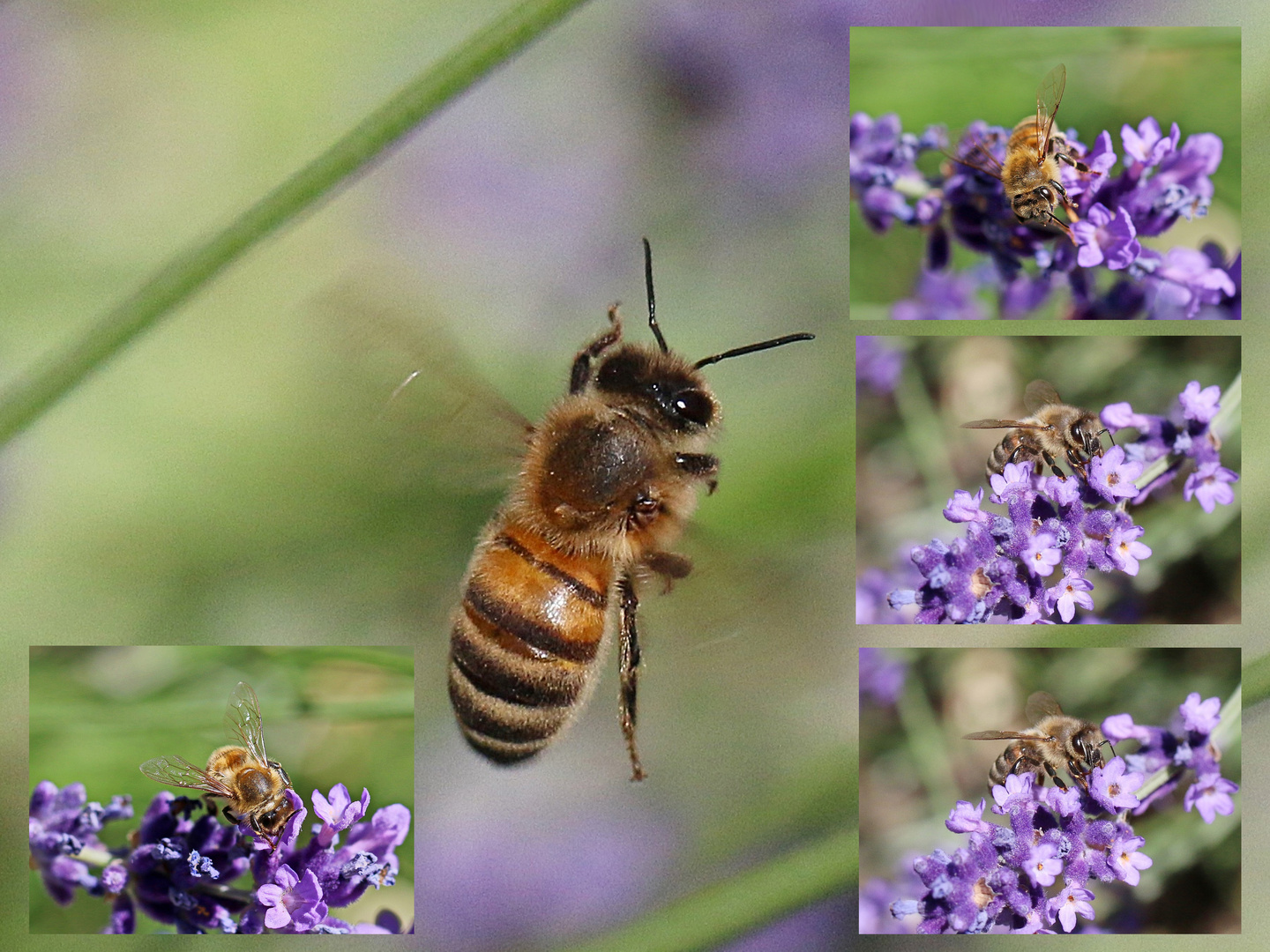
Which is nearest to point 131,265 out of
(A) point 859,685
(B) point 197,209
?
(B) point 197,209

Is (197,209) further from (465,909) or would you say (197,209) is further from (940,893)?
(940,893)

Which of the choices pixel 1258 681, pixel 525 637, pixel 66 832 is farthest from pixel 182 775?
pixel 1258 681

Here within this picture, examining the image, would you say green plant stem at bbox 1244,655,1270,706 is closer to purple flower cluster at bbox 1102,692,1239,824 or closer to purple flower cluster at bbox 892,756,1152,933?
purple flower cluster at bbox 1102,692,1239,824

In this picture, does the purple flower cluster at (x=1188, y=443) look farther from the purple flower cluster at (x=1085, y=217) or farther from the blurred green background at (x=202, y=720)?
the blurred green background at (x=202, y=720)

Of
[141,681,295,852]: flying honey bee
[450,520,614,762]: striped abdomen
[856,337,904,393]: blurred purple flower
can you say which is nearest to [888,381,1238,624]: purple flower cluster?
[856,337,904,393]: blurred purple flower

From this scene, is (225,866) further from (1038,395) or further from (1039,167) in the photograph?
(1039,167)

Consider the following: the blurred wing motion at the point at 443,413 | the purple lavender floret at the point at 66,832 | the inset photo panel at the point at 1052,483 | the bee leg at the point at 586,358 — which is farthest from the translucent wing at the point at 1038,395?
the purple lavender floret at the point at 66,832
